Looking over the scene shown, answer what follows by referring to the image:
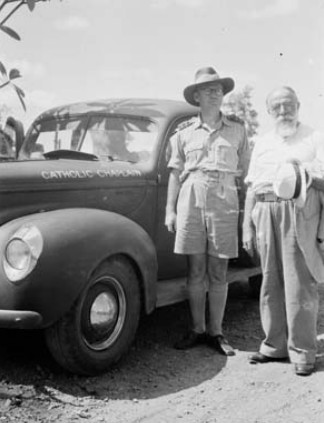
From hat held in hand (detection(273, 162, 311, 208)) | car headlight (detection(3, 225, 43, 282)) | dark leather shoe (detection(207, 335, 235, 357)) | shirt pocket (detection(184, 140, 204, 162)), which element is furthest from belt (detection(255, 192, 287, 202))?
car headlight (detection(3, 225, 43, 282))

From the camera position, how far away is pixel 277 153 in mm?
3744

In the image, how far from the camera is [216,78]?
13.4ft

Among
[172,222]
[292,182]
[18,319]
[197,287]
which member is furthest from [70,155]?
[292,182]

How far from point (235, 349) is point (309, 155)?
4.67 ft

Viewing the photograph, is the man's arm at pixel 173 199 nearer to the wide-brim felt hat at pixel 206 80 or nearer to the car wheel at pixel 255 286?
the wide-brim felt hat at pixel 206 80

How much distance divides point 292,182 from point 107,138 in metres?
1.67

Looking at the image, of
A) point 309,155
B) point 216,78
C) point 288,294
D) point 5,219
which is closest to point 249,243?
point 288,294

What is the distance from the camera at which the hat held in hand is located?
352 cm

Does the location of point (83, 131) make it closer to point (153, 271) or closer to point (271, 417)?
point (153, 271)

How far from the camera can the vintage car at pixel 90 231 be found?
3.33m

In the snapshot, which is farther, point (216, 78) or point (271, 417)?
point (216, 78)

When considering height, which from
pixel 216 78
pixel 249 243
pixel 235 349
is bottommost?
pixel 235 349

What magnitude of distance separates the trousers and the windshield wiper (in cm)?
129

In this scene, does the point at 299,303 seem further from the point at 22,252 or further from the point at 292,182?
the point at 22,252
